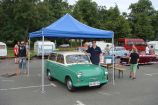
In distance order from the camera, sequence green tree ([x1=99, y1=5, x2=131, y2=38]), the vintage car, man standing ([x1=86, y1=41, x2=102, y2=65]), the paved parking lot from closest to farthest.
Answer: the paved parking lot < the vintage car < man standing ([x1=86, y1=41, x2=102, y2=65]) < green tree ([x1=99, y1=5, x2=131, y2=38])

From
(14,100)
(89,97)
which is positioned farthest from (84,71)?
(14,100)

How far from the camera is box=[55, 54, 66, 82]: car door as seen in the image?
1054 cm

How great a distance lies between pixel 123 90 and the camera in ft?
33.6

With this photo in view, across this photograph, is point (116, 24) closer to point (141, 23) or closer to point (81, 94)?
point (141, 23)

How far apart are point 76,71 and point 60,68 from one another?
1364 millimetres

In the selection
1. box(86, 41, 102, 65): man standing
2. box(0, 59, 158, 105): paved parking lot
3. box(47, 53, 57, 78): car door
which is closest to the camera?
box(0, 59, 158, 105): paved parking lot

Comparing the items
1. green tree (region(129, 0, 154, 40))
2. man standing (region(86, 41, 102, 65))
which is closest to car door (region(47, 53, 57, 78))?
man standing (region(86, 41, 102, 65))

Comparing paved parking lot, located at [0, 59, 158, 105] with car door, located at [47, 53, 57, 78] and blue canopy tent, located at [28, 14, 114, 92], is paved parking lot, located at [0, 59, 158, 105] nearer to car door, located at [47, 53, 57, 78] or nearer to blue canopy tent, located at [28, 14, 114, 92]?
car door, located at [47, 53, 57, 78]

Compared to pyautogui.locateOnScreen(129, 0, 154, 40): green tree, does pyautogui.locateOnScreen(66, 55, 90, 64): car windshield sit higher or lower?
lower

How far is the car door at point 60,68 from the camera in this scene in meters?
10.5

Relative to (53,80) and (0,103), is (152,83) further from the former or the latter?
(0,103)

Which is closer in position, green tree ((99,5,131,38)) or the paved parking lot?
the paved parking lot

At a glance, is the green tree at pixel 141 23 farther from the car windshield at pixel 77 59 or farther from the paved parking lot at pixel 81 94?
the car windshield at pixel 77 59

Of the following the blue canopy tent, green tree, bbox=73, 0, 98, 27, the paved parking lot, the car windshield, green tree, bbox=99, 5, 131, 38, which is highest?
green tree, bbox=73, 0, 98, 27
